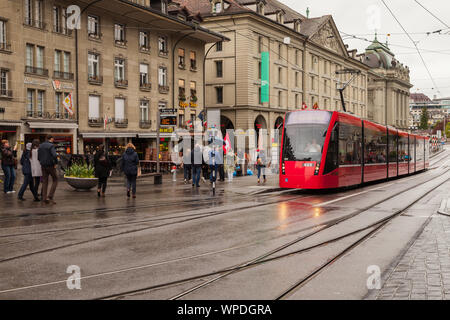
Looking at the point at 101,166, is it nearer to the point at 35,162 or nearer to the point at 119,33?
the point at 35,162

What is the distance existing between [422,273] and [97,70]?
3149cm

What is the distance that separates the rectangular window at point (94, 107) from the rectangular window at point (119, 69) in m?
2.52

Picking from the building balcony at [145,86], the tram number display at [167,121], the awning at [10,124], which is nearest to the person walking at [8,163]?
the tram number display at [167,121]

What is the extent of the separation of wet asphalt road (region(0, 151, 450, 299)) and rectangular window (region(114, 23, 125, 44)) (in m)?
22.9

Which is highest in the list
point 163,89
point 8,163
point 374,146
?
point 163,89

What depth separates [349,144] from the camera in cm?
2089

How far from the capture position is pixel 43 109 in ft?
102

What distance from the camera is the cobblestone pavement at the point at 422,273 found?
5656mm

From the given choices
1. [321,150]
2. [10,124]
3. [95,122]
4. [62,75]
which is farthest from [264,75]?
[321,150]

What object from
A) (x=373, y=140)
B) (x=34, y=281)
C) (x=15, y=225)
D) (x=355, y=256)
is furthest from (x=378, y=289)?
(x=373, y=140)

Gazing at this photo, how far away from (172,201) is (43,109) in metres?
18.0

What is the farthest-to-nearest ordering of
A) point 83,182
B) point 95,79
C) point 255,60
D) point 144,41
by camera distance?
point 255,60 → point 144,41 → point 95,79 → point 83,182

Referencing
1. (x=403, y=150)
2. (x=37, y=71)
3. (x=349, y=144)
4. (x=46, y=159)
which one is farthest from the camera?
(x=403, y=150)

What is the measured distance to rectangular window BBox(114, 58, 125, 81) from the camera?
120 feet
